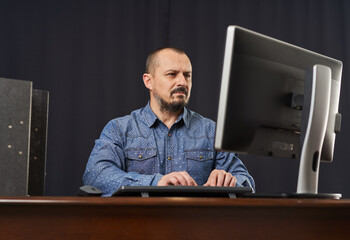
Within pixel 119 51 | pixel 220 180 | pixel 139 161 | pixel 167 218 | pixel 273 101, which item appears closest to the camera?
pixel 167 218

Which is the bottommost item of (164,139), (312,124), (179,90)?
(164,139)

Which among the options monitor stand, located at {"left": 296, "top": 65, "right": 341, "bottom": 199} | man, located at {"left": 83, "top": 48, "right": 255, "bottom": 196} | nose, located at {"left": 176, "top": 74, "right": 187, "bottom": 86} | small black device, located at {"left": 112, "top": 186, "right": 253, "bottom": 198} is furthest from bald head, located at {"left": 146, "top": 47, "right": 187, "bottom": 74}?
small black device, located at {"left": 112, "top": 186, "right": 253, "bottom": 198}

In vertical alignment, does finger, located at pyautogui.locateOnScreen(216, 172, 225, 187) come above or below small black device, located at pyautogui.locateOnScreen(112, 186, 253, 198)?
below

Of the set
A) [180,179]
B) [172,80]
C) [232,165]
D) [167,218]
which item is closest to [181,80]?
[172,80]

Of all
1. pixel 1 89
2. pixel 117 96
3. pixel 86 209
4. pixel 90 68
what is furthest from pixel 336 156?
pixel 86 209

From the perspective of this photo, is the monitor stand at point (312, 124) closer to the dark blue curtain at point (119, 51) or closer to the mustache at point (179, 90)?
the mustache at point (179, 90)

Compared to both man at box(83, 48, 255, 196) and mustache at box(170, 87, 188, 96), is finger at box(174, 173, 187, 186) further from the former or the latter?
mustache at box(170, 87, 188, 96)

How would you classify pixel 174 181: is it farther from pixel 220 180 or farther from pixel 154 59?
pixel 154 59

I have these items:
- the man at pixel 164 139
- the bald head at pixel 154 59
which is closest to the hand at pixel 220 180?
the man at pixel 164 139

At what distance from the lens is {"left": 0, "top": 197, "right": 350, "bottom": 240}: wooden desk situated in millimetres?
880

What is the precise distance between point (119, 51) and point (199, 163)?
1296mm

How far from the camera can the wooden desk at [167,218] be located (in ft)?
2.89

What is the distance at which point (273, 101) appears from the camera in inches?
51.9

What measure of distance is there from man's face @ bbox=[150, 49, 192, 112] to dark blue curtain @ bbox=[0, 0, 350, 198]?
37.4 inches
